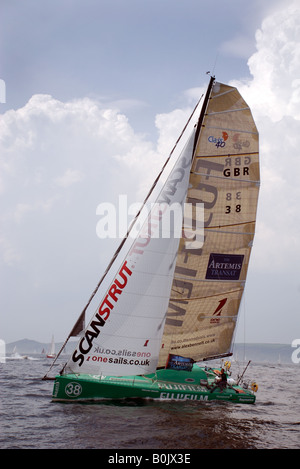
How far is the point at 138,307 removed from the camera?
59.8ft

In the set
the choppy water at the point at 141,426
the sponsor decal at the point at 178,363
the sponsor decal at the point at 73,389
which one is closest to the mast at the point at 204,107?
the sponsor decal at the point at 178,363

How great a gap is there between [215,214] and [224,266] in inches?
100

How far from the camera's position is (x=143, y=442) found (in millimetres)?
13562

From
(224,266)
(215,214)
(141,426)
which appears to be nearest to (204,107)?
(215,214)

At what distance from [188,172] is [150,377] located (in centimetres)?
933

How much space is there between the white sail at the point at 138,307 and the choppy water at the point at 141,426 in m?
1.75

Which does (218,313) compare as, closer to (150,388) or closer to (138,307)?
(138,307)

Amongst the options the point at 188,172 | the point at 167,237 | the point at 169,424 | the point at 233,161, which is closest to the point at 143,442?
the point at 169,424

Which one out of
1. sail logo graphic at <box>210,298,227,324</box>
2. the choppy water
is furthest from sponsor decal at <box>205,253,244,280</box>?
the choppy water

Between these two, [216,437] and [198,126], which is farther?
[198,126]

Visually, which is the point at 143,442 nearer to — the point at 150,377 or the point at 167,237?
the point at 150,377

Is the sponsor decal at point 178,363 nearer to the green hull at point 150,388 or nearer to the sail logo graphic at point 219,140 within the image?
the green hull at point 150,388

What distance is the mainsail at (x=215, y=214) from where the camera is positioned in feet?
65.4

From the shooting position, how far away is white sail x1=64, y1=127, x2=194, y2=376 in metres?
17.7
